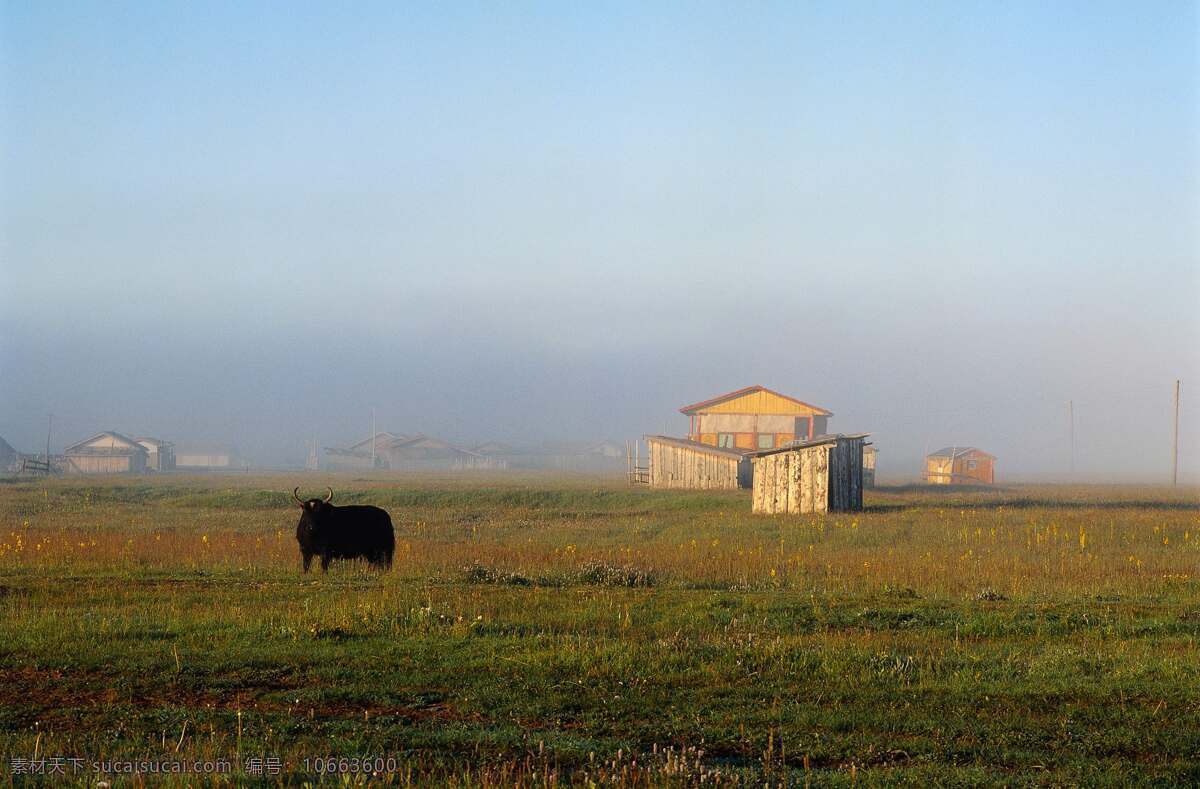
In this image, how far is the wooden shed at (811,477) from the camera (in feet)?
130

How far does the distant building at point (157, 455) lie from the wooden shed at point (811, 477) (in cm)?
11255

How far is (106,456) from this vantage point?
130 metres

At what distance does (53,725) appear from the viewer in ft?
30.9

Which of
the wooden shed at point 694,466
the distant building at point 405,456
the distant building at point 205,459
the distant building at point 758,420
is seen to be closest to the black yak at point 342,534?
A: the wooden shed at point 694,466

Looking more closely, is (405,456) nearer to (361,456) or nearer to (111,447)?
(361,456)

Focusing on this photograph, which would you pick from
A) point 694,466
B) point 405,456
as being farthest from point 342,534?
point 405,456

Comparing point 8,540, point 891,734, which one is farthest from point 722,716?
point 8,540

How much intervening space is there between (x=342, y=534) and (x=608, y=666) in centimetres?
1202

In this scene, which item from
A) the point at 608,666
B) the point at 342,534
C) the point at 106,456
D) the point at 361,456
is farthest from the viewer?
the point at 361,456

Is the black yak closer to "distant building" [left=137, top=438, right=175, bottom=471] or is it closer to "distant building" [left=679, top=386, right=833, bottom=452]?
"distant building" [left=679, top=386, right=833, bottom=452]

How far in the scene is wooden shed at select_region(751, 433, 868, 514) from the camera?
39750 mm

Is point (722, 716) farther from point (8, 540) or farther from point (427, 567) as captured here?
point (8, 540)

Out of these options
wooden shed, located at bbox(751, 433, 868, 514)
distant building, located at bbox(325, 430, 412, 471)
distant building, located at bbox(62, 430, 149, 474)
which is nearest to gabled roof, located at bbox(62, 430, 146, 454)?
distant building, located at bbox(62, 430, 149, 474)

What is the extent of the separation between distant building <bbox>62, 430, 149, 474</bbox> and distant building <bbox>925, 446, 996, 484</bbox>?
87.6 m
